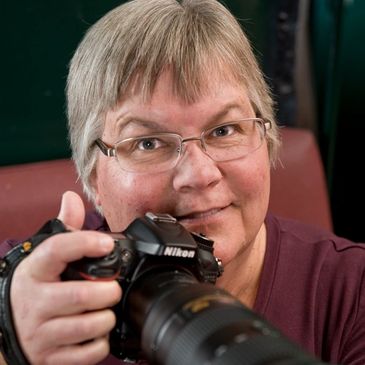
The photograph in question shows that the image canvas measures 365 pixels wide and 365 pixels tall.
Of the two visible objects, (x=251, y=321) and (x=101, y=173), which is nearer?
(x=251, y=321)

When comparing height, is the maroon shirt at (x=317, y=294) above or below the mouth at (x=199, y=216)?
below

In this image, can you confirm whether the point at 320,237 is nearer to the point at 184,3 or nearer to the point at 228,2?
the point at 184,3

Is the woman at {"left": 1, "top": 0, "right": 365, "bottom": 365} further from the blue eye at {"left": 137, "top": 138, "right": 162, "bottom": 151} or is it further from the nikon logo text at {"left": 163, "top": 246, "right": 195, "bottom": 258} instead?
the nikon logo text at {"left": 163, "top": 246, "right": 195, "bottom": 258}

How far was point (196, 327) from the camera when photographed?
59 centimetres

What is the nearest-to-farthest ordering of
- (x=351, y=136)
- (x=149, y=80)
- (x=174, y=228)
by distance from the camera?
(x=174, y=228) < (x=149, y=80) < (x=351, y=136)

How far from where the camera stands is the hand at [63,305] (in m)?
0.66

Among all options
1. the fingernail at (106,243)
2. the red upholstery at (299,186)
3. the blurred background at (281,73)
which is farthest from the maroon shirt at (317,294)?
the blurred background at (281,73)

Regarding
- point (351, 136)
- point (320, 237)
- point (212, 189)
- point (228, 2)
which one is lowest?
point (351, 136)

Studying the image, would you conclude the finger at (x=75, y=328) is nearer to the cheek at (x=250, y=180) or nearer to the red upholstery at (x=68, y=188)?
the cheek at (x=250, y=180)

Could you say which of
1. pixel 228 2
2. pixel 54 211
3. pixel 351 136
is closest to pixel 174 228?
pixel 54 211

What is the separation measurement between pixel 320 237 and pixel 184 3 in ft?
1.42

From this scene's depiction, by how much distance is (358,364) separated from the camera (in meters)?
0.90

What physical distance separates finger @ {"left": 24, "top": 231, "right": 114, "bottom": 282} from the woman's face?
22cm

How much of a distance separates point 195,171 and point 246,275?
0.78 ft
